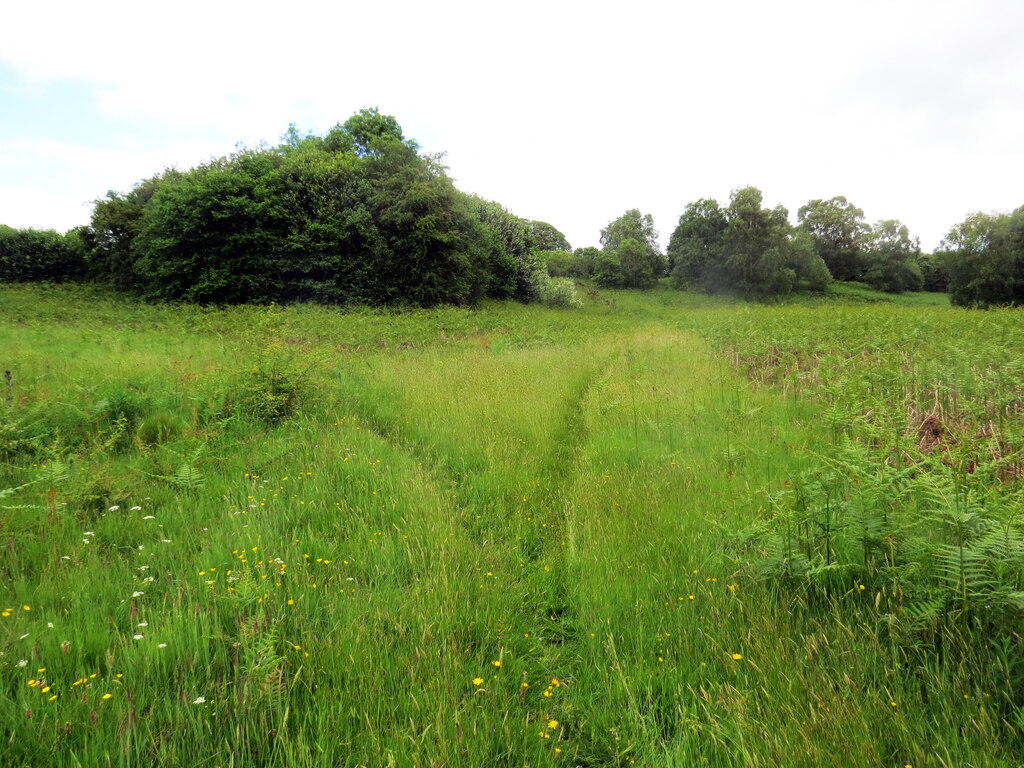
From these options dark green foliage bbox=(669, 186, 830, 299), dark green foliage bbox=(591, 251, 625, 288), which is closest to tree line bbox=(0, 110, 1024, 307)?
dark green foliage bbox=(669, 186, 830, 299)

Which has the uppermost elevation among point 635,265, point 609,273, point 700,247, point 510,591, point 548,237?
point 548,237

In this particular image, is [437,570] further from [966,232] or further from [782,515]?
[966,232]

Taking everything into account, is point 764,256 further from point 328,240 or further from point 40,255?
point 40,255

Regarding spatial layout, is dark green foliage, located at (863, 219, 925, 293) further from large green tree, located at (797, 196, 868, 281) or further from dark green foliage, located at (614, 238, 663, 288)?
dark green foliage, located at (614, 238, 663, 288)

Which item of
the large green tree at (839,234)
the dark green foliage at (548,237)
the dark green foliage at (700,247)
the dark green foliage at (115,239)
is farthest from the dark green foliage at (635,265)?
the dark green foliage at (115,239)

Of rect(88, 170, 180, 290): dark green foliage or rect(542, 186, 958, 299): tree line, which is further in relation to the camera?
rect(542, 186, 958, 299): tree line

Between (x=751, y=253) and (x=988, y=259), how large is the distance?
19619 millimetres

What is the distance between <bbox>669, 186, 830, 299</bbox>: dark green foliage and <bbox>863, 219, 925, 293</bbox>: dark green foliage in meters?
13.4

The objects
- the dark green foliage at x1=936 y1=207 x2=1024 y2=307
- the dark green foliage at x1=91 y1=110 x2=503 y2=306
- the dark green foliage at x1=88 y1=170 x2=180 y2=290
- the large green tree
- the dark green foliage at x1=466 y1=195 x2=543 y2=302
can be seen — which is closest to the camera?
the dark green foliage at x1=91 y1=110 x2=503 y2=306

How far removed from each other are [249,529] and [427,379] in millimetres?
6234

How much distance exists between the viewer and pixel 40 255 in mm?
33281

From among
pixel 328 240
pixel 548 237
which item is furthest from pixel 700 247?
pixel 328 240

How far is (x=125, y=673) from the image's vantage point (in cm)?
223

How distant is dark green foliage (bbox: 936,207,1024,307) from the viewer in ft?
113
